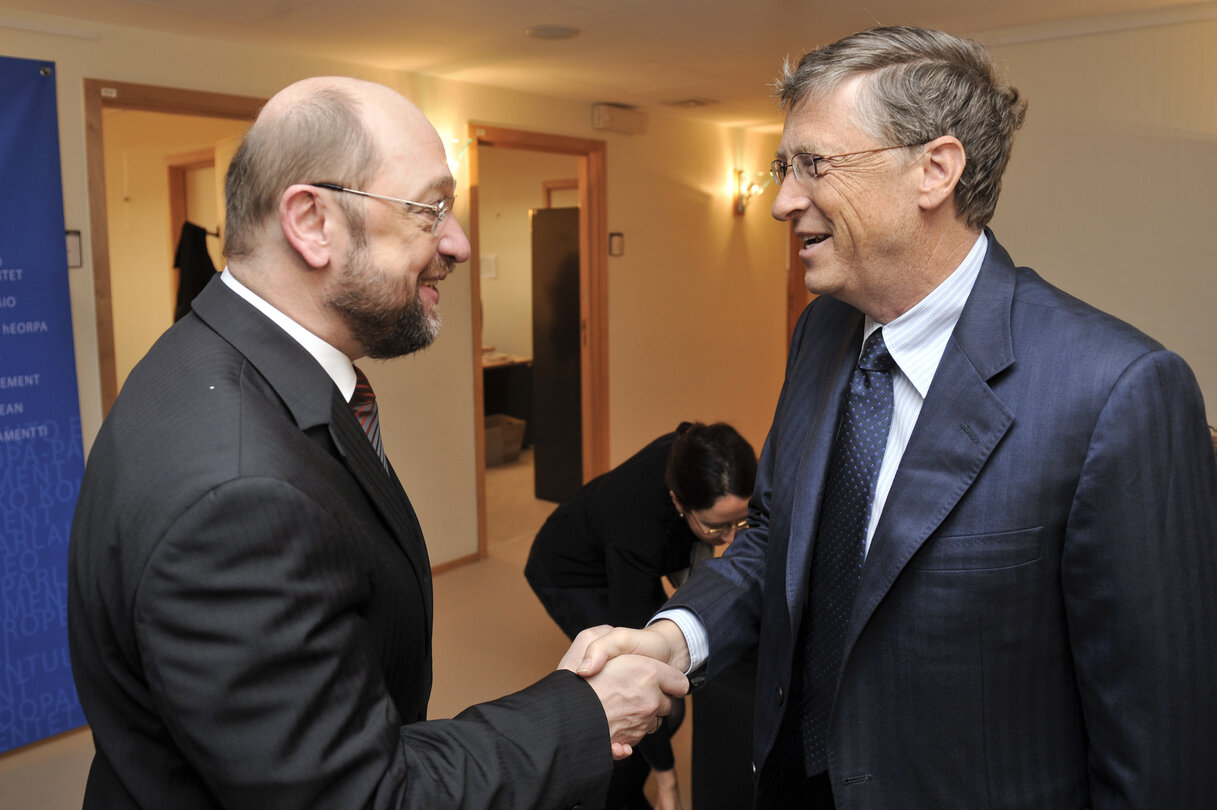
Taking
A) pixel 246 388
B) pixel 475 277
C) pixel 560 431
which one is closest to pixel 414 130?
pixel 246 388

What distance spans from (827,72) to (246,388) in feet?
3.06

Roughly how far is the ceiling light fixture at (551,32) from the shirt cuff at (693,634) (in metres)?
3.10

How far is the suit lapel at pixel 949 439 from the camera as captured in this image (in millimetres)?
1166

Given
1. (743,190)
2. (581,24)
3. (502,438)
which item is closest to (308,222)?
(581,24)

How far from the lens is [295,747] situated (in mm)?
915

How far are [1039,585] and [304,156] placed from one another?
3.55ft

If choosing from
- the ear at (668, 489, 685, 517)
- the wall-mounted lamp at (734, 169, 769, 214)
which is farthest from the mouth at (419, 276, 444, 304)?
the wall-mounted lamp at (734, 169, 769, 214)

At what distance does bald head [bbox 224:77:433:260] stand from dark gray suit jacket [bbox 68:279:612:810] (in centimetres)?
12

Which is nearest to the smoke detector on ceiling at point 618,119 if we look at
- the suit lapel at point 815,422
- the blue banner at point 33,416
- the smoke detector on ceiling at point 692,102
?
the smoke detector on ceiling at point 692,102

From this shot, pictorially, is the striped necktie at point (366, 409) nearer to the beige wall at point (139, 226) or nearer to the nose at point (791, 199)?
the nose at point (791, 199)

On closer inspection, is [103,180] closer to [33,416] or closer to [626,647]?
[33,416]

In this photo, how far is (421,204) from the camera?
1.25m

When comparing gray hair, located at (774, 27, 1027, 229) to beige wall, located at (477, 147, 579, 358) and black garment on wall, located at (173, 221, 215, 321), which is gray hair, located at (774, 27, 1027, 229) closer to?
black garment on wall, located at (173, 221, 215, 321)

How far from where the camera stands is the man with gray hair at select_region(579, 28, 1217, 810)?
3.55 feet
